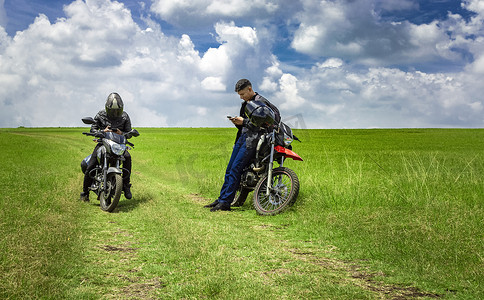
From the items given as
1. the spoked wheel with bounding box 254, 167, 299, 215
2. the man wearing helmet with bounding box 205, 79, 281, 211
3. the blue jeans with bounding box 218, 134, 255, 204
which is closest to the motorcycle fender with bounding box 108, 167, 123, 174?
the man wearing helmet with bounding box 205, 79, 281, 211

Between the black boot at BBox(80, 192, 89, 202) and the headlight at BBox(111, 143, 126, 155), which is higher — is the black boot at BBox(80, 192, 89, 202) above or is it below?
below

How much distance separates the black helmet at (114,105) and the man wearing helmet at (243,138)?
2632mm

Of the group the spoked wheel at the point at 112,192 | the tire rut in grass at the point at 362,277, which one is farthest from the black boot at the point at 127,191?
the tire rut in grass at the point at 362,277

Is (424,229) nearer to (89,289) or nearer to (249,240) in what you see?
(249,240)

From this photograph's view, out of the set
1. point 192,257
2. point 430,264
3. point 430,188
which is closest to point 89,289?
point 192,257

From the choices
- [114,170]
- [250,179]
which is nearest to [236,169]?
[250,179]

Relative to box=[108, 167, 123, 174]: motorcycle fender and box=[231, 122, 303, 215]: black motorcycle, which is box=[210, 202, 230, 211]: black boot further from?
box=[108, 167, 123, 174]: motorcycle fender

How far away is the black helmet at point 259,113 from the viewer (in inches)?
294

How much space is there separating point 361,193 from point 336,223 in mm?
2074

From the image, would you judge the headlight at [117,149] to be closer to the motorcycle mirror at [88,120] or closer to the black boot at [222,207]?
the motorcycle mirror at [88,120]

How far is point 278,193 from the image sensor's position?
761 centimetres

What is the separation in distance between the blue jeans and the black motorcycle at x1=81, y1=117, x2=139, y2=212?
7.25ft

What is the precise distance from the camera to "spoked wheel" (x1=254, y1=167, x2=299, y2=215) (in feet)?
23.7

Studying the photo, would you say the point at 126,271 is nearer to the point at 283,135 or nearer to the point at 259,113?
the point at 259,113
